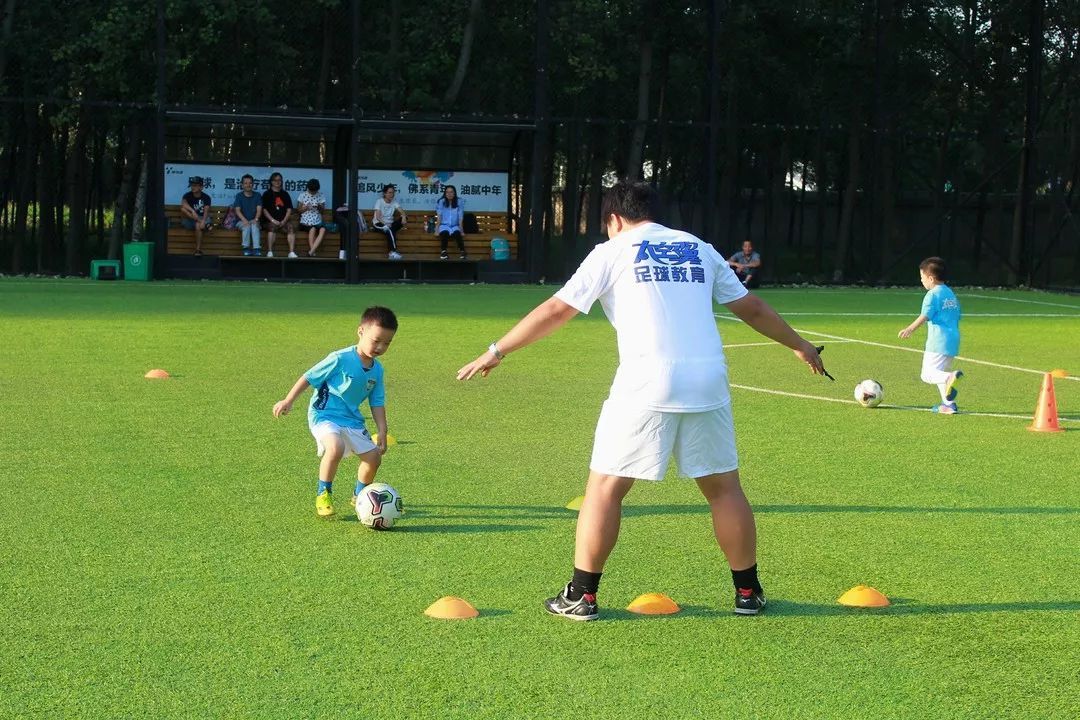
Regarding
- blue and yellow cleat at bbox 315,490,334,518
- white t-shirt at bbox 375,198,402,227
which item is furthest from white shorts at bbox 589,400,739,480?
white t-shirt at bbox 375,198,402,227

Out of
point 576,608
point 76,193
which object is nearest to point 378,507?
point 576,608

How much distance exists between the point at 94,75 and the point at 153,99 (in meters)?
1.29

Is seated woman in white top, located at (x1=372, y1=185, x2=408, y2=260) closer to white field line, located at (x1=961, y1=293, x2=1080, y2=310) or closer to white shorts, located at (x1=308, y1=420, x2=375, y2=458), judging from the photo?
white field line, located at (x1=961, y1=293, x2=1080, y2=310)

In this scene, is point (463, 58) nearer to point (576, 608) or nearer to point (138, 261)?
point (138, 261)

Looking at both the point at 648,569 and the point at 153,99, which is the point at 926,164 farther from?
the point at 648,569

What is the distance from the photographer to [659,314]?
19.2 feet

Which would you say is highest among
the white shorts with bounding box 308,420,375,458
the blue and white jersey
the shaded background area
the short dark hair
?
the shaded background area

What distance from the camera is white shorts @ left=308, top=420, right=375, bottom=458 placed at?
779 centimetres

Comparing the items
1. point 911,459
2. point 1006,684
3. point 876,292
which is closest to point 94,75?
point 876,292

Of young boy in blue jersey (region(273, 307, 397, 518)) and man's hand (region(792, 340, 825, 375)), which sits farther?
young boy in blue jersey (region(273, 307, 397, 518))

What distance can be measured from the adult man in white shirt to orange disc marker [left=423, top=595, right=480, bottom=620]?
1.11ft

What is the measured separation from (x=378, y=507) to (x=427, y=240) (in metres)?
22.8

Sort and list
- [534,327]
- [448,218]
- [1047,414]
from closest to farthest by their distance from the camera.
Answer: [534,327]
[1047,414]
[448,218]

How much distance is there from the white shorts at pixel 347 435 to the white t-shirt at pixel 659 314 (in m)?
2.26
